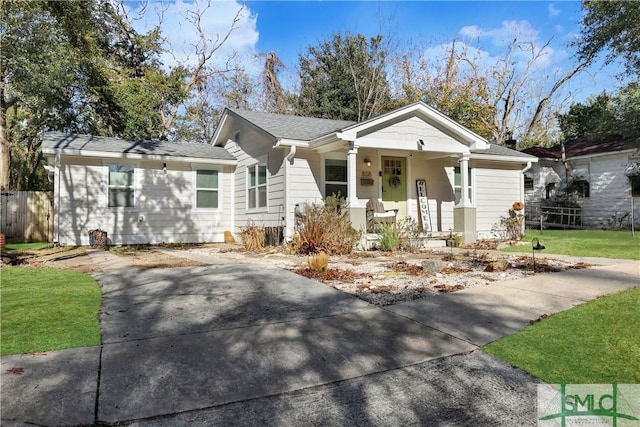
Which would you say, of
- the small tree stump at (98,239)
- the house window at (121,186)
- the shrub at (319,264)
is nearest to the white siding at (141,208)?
the house window at (121,186)

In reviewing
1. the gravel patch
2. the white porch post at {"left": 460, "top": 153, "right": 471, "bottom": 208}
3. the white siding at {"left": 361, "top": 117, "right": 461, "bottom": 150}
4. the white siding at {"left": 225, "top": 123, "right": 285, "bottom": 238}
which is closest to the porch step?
the white porch post at {"left": 460, "top": 153, "right": 471, "bottom": 208}

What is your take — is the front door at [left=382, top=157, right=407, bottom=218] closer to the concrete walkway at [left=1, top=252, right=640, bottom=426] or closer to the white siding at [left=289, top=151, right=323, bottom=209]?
the white siding at [left=289, top=151, right=323, bottom=209]

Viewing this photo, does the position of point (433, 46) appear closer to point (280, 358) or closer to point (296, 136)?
point (296, 136)

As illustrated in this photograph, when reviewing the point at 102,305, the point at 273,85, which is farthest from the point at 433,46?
the point at 102,305

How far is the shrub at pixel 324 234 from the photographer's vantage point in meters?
9.57

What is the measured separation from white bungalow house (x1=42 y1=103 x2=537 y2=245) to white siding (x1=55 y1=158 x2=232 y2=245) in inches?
1.1

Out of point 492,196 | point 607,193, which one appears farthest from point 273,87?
point 607,193

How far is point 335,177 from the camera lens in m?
11.9

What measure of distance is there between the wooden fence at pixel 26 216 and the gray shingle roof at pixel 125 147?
3.20 m

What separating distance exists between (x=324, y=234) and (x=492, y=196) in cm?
767

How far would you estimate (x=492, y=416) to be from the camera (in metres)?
2.52

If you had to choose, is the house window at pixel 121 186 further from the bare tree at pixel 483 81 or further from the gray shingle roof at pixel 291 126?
the bare tree at pixel 483 81

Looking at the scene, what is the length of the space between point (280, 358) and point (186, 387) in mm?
776

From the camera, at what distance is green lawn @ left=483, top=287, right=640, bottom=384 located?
2.96m
